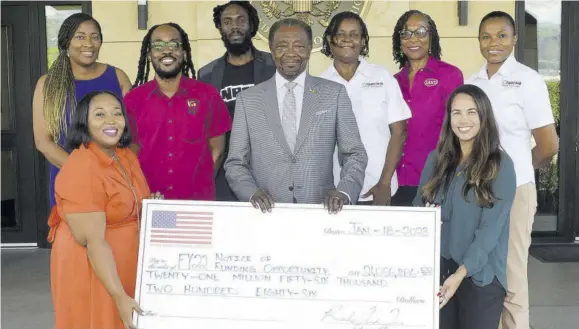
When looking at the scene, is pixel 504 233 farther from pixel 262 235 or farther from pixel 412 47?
pixel 412 47

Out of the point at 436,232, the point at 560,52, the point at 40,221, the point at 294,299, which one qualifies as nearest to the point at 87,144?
the point at 294,299

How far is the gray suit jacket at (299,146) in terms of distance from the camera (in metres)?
3.20

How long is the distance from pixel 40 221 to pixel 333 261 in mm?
5632

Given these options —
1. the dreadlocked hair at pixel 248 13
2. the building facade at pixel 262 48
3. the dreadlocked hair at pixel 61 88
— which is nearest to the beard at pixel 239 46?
the dreadlocked hair at pixel 248 13

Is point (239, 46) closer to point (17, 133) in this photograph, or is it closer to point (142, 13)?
point (142, 13)

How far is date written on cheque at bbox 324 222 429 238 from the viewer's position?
287 centimetres

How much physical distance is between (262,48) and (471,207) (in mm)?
4164

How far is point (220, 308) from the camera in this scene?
2.94 m

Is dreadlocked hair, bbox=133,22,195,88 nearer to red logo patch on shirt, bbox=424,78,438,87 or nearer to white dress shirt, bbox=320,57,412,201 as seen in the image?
white dress shirt, bbox=320,57,412,201

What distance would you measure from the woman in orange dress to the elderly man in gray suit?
1.78 feet

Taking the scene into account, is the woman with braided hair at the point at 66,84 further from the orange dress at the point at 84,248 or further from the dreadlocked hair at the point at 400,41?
the dreadlocked hair at the point at 400,41

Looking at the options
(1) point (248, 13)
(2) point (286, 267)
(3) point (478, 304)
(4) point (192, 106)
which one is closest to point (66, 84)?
(4) point (192, 106)

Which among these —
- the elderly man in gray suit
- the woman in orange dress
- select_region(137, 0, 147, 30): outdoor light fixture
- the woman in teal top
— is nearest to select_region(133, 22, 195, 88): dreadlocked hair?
the elderly man in gray suit

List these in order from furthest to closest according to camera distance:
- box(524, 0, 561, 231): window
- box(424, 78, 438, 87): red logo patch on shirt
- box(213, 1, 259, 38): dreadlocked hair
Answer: box(524, 0, 561, 231): window, box(213, 1, 259, 38): dreadlocked hair, box(424, 78, 438, 87): red logo patch on shirt
